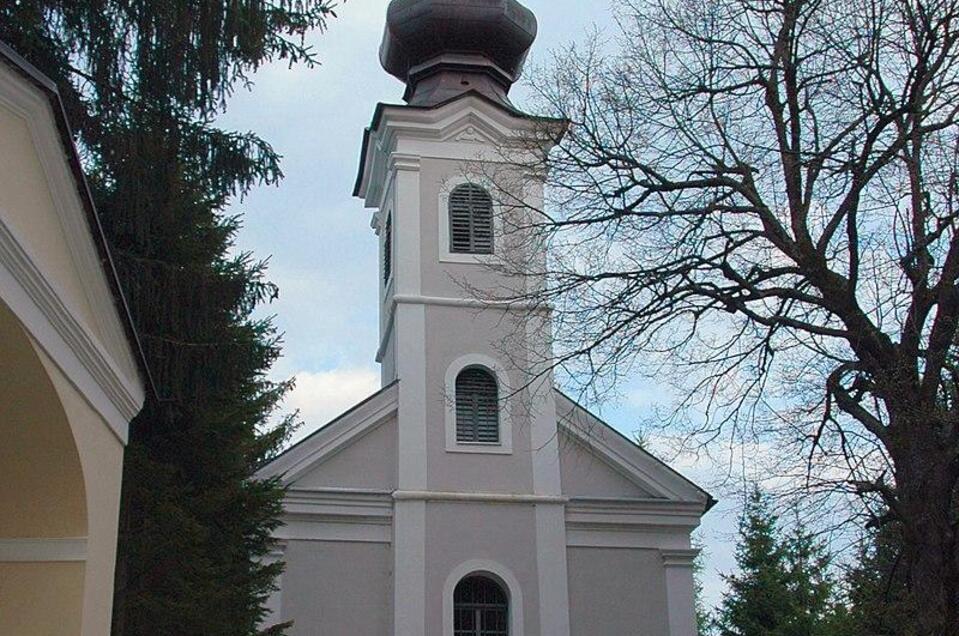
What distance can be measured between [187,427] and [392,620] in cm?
574

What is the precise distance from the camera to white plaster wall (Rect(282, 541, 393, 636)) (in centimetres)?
1684

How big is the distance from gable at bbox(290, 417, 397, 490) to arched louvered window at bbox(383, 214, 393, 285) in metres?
3.11

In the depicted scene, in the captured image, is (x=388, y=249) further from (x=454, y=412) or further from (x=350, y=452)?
(x=350, y=452)

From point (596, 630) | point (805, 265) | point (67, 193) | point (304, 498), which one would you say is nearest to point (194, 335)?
point (67, 193)

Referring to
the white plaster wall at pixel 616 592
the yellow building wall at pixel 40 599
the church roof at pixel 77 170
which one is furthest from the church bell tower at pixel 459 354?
the yellow building wall at pixel 40 599

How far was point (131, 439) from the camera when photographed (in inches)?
465

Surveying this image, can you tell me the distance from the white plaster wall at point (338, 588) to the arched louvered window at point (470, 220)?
460 cm

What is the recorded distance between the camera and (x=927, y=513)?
369 inches

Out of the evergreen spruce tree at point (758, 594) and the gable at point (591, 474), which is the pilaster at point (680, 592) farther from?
the evergreen spruce tree at point (758, 594)

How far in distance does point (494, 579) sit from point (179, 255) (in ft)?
24.5

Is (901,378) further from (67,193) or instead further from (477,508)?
(477,508)

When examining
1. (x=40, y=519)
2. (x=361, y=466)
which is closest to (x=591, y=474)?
(x=361, y=466)

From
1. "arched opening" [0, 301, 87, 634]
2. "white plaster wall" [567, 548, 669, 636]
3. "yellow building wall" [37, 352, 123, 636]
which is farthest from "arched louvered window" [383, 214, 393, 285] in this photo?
"arched opening" [0, 301, 87, 634]

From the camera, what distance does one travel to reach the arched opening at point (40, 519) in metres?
7.56
